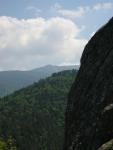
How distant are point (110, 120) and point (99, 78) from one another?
503cm

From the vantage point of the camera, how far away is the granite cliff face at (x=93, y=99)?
18556 mm

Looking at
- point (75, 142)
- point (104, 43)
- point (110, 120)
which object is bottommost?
point (75, 142)

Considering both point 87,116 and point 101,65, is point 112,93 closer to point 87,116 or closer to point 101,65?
point 87,116

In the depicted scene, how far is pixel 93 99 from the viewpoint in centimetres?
2214

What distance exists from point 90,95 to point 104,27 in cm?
565

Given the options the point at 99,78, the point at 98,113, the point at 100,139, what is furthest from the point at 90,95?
the point at 100,139

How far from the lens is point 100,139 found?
1838 cm

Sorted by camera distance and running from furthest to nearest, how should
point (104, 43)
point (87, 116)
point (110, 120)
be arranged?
point (104, 43) < point (87, 116) < point (110, 120)

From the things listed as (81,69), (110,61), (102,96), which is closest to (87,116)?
(102,96)

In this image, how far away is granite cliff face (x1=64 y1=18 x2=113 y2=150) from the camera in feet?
60.9

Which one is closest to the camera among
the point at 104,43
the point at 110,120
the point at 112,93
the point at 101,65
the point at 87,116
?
the point at 110,120

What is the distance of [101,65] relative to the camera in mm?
23688

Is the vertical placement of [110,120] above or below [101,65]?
below

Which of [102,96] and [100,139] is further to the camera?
[102,96]
